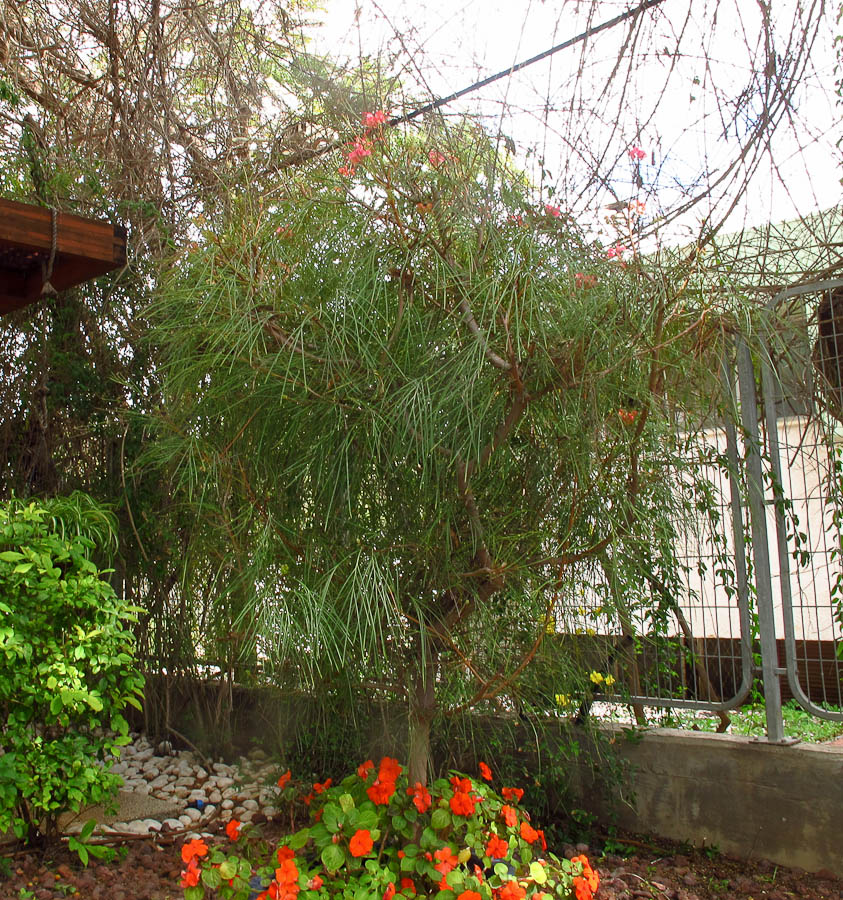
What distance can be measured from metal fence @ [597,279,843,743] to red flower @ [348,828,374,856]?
3.46 ft

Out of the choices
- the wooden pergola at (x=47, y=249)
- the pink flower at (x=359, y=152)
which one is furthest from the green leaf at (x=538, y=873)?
the wooden pergola at (x=47, y=249)

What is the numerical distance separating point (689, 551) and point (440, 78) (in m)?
1.87

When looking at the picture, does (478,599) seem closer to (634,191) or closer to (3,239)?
(634,191)

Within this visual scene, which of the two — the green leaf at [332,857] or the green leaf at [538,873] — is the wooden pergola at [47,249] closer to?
the green leaf at [332,857]

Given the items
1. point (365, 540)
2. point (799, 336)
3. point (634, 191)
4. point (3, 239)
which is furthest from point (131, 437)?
point (799, 336)

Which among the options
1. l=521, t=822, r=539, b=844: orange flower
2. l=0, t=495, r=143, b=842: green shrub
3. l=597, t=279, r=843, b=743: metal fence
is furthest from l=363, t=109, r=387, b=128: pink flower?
l=521, t=822, r=539, b=844: orange flower

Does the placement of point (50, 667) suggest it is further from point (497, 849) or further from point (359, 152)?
point (359, 152)

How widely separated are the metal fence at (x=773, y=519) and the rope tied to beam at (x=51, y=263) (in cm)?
242

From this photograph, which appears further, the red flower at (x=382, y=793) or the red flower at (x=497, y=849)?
the red flower at (x=382, y=793)

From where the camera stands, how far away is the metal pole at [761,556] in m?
2.88

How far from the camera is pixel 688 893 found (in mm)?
2648

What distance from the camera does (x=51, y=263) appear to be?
127 inches

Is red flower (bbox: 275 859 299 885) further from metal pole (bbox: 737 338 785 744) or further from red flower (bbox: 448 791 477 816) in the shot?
metal pole (bbox: 737 338 785 744)

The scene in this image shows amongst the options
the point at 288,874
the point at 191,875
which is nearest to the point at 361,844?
the point at 288,874
